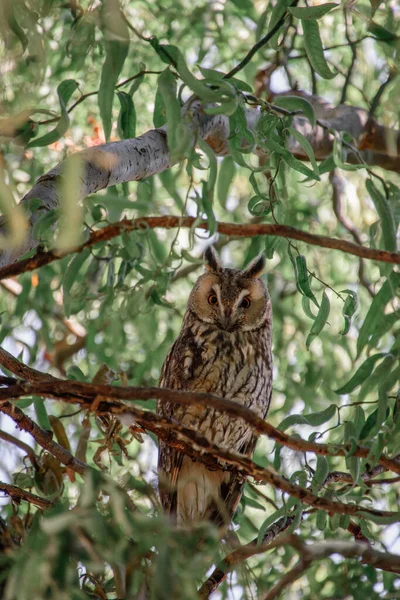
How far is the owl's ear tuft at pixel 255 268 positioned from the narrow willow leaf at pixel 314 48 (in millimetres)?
1393

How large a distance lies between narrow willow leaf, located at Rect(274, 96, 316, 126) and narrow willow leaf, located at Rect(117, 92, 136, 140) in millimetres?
456

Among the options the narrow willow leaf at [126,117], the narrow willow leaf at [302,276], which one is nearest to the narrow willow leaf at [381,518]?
the narrow willow leaf at [302,276]

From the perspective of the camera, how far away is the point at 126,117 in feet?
6.40

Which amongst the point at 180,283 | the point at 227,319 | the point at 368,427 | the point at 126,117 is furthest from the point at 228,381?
the point at 368,427

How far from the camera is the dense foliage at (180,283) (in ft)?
3.67

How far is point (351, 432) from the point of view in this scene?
4.42 feet

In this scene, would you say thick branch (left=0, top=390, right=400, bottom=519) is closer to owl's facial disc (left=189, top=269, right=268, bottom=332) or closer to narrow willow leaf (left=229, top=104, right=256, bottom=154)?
narrow willow leaf (left=229, top=104, right=256, bottom=154)

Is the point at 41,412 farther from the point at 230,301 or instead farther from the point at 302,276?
the point at 230,301

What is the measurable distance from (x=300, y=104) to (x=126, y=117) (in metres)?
0.55

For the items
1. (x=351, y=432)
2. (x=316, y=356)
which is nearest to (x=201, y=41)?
(x=316, y=356)

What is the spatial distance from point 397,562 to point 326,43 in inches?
111

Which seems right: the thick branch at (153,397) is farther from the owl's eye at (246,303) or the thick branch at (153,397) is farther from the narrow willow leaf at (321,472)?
the owl's eye at (246,303)

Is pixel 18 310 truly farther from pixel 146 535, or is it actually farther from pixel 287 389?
pixel 146 535

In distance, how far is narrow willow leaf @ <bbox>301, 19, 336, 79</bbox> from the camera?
4.84 feet
